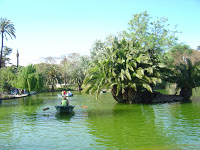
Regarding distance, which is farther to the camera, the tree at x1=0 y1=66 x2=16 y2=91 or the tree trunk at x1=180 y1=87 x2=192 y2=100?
the tree at x1=0 y1=66 x2=16 y2=91

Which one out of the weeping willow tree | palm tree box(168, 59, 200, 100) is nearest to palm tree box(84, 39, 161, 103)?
palm tree box(168, 59, 200, 100)

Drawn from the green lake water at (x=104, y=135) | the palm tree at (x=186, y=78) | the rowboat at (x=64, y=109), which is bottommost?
the green lake water at (x=104, y=135)

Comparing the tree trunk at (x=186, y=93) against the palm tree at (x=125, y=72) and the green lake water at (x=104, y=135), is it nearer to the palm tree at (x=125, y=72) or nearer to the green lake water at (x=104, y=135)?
the palm tree at (x=125, y=72)

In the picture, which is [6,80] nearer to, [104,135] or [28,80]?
[28,80]

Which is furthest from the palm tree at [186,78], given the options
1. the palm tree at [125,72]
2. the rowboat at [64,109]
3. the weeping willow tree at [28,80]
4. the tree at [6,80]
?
the tree at [6,80]

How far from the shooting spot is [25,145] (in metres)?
12.0

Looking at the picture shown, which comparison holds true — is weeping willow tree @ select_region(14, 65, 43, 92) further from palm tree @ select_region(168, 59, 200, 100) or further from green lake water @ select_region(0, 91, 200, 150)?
green lake water @ select_region(0, 91, 200, 150)

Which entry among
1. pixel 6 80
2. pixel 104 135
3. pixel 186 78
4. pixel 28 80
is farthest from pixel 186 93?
pixel 6 80

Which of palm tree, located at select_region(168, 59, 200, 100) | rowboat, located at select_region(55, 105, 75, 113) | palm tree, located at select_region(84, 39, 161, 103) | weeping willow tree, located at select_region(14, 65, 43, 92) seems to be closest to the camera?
rowboat, located at select_region(55, 105, 75, 113)

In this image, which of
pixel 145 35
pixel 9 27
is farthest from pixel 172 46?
pixel 9 27

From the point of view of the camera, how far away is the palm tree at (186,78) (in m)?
32.8

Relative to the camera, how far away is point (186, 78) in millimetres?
32781

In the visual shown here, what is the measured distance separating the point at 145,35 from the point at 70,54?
81404mm

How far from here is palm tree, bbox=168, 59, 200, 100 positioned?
1292 inches
